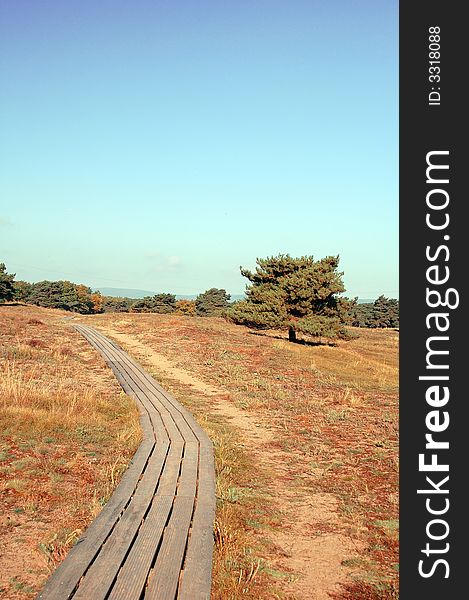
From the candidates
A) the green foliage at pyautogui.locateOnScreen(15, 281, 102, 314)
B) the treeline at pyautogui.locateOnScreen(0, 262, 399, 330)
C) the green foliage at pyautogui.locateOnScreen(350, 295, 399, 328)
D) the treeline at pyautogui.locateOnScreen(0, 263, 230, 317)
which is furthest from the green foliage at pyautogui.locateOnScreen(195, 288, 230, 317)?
the treeline at pyautogui.locateOnScreen(0, 262, 399, 330)

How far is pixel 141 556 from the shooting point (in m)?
4.61

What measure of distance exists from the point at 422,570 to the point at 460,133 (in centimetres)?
441

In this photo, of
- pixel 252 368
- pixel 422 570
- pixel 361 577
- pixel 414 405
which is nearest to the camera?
pixel 422 570

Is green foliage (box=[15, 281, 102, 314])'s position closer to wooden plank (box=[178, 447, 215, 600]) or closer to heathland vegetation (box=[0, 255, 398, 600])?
heathland vegetation (box=[0, 255, 398, 600])

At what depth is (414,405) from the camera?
14.6 ft

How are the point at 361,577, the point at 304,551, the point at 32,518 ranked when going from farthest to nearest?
1. the point at 32,518
2. the point at 304,551
3. the point at 361,577

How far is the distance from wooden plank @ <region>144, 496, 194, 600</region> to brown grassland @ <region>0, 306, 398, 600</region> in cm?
44

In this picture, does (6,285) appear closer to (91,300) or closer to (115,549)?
(91,300)

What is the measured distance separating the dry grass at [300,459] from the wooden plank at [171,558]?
0.45 m

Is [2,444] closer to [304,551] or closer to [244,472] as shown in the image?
[244,472]

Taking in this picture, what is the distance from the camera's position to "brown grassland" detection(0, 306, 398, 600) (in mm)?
4977

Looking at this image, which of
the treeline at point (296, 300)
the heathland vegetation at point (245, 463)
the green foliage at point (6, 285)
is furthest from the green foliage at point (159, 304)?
the heathland vegetation at point (245, 463)

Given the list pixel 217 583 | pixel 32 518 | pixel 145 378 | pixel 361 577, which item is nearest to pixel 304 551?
pixel 361 577

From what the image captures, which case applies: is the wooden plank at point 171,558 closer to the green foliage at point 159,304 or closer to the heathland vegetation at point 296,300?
the heathland vegetation at point 296,300
